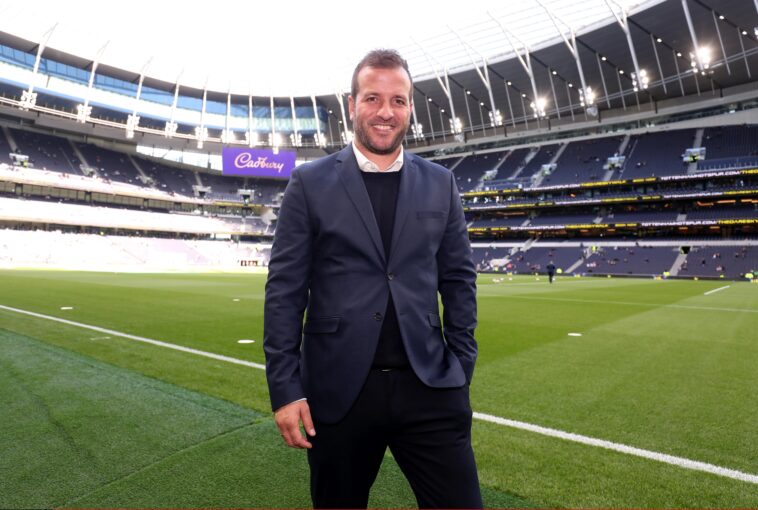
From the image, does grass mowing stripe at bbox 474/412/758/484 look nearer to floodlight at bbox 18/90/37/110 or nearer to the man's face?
the man's face

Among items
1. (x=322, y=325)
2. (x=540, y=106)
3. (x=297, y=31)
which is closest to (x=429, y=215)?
(x=322, y=325)

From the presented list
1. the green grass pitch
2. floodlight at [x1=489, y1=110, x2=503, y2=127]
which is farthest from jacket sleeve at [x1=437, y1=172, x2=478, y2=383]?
floodlight at [x1=489, y1=110, x2=503, y2=127]

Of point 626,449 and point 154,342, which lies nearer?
point 626,449

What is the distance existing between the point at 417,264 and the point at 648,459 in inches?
112

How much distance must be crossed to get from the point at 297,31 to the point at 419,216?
49.4 meters

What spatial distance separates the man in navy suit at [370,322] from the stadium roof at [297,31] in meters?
43.1

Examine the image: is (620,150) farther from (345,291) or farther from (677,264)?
(345,291)

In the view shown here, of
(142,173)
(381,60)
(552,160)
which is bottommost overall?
(381,60)

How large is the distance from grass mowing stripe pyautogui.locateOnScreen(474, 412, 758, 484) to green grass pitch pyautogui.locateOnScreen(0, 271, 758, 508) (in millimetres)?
83

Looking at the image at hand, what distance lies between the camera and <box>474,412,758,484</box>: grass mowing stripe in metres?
3.26

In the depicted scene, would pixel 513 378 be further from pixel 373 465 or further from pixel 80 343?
pixel 80 343

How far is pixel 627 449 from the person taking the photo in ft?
12.0

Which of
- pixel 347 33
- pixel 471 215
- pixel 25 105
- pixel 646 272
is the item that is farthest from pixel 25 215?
pixel 646 272

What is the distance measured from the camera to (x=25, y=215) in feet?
172
